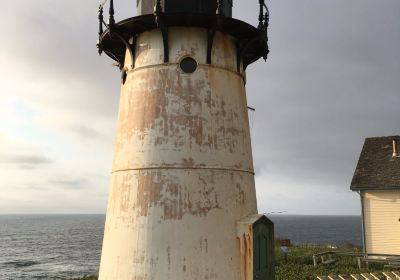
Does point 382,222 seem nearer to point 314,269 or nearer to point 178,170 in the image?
point 314,269

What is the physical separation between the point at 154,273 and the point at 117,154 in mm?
3057

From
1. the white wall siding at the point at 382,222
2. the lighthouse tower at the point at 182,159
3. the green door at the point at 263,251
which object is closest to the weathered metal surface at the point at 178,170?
the lighthouse tower at the point at 182,159

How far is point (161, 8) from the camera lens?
9758 millimetres

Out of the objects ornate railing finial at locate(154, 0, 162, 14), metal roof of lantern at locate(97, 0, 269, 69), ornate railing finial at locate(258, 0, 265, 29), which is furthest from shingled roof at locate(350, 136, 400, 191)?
ornate railing finial at locate(154, 0, 162, 14)

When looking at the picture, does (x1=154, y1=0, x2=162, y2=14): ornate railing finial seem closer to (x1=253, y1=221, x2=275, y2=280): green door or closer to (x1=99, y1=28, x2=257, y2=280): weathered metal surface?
(x1=99, y1=28, x2=257, y2=280): weathered metal surface

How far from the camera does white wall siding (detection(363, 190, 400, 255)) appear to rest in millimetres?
22422

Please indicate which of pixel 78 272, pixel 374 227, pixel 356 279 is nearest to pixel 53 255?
pixel 78 272

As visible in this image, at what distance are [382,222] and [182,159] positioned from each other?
57.3 feet

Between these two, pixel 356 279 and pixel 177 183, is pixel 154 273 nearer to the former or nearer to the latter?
pixel 177 183

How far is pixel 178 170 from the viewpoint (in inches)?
368

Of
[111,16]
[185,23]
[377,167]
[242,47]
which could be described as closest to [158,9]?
[185,23]

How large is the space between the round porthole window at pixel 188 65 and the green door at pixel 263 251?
398 cm

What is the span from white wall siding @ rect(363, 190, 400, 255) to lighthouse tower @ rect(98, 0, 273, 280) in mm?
15229

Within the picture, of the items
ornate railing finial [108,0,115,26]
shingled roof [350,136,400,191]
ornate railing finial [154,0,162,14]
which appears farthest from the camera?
shingled roof [350,136,400,191]
